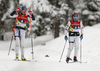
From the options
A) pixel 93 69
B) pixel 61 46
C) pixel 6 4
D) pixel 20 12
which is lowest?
pixel 61 46

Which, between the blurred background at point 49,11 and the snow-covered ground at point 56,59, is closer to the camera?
the snow-covered ground at point 56,59

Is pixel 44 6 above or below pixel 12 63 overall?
above

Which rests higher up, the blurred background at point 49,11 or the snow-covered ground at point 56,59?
the blurred background at point 49,11

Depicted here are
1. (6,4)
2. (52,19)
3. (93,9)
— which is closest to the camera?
(52,19)

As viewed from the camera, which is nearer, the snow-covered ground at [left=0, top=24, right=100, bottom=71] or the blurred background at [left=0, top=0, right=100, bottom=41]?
the snow-covered ground at [left=0, top=24, right=100, bottom=71]

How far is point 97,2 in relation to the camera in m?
19.9

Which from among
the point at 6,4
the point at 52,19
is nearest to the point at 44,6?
the point at 52,19

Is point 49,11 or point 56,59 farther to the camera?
point 49,11

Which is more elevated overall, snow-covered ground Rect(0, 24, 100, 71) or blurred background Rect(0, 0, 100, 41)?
blurred background Rect(0, 0, 100, 41)

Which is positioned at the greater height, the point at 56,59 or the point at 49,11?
the point at 49,11

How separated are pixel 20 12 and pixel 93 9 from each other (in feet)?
51.1

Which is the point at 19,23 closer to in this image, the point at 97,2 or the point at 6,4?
the point at 6,4

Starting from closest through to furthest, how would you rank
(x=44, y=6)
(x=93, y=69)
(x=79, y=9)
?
(x=93, y=69), (x=44, y=6), (x=79, y=9)

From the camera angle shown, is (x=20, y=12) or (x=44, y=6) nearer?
(x=20, y=12)
